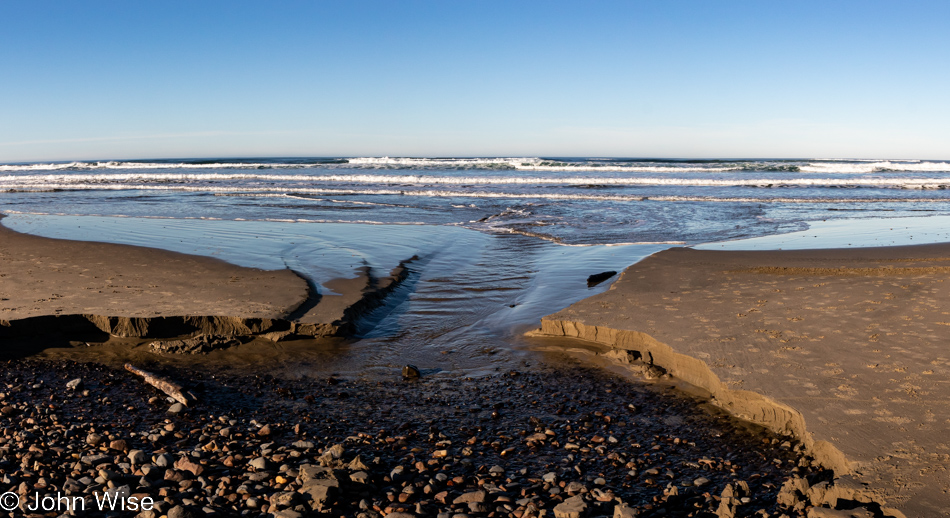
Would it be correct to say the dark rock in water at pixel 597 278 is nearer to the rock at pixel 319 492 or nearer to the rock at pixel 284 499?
the rock at pixel 319 492

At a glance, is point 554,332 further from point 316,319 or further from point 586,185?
point 586,185

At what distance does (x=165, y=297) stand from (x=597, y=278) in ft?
20.0

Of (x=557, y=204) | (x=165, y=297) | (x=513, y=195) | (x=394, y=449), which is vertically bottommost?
(x=394, y=449)

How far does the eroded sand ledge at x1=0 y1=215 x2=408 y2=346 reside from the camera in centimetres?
648

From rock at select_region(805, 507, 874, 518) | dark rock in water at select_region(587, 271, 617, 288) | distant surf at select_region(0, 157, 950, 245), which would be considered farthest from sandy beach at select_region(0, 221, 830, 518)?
distant surf at select_region(0, 157, 950, 245)

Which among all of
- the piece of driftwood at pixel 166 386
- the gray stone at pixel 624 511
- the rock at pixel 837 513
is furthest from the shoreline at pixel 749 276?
the gray stone at pixel 624 511

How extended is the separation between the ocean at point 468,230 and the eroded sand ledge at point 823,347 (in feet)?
4.46

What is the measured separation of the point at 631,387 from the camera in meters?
5.32

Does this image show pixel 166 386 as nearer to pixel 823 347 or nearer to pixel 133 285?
pixel 133 285

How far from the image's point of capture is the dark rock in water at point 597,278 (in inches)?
357

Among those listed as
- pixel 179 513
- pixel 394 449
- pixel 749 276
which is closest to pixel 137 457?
pixel 179 513

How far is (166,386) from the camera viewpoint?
513cm

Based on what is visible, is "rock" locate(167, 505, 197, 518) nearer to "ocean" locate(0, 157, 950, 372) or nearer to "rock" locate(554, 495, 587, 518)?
"rock" locate(554, 495, 587, 518)

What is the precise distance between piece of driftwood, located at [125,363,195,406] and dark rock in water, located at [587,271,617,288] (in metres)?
5.82
